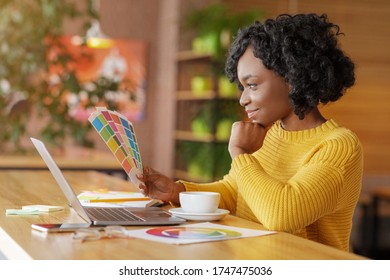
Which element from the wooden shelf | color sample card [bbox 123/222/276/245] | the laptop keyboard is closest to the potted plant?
the wooden shelf

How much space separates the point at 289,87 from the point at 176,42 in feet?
16.8

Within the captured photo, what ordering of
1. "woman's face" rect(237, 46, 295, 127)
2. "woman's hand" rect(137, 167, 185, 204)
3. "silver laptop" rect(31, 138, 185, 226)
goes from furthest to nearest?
"woman's hand" rect(137, 167, 185, 204)
"woman's face" rect(237, 46, 295, 127)
"silver laptop" rect(31, 138, 185, 226)

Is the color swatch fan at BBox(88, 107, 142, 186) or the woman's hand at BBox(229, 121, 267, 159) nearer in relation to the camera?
the color swatch fan at BBox(88, 107, 142, 186)

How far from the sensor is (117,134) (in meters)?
1.79

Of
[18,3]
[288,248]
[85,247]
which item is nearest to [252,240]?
[288,248]

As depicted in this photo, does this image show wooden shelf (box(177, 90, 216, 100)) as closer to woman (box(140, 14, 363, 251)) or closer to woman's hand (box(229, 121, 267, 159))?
woman (box(140, 14, 363, 251))

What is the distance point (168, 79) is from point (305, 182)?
225 inches

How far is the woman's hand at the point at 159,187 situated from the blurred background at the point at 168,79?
2.78 m

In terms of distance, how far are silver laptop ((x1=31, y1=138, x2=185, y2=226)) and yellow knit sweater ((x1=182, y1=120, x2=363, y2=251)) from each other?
189mm

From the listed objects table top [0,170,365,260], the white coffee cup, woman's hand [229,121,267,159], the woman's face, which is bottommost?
table top [0,170,365,260]

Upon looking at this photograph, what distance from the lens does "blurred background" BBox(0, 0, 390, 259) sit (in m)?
4.84

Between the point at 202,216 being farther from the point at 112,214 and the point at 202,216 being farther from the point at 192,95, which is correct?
the point at 192,95

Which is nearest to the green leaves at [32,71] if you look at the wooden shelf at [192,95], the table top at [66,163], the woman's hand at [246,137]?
the table top at [66,163]

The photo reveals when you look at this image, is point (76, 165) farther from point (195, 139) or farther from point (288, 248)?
point (288, 248)
